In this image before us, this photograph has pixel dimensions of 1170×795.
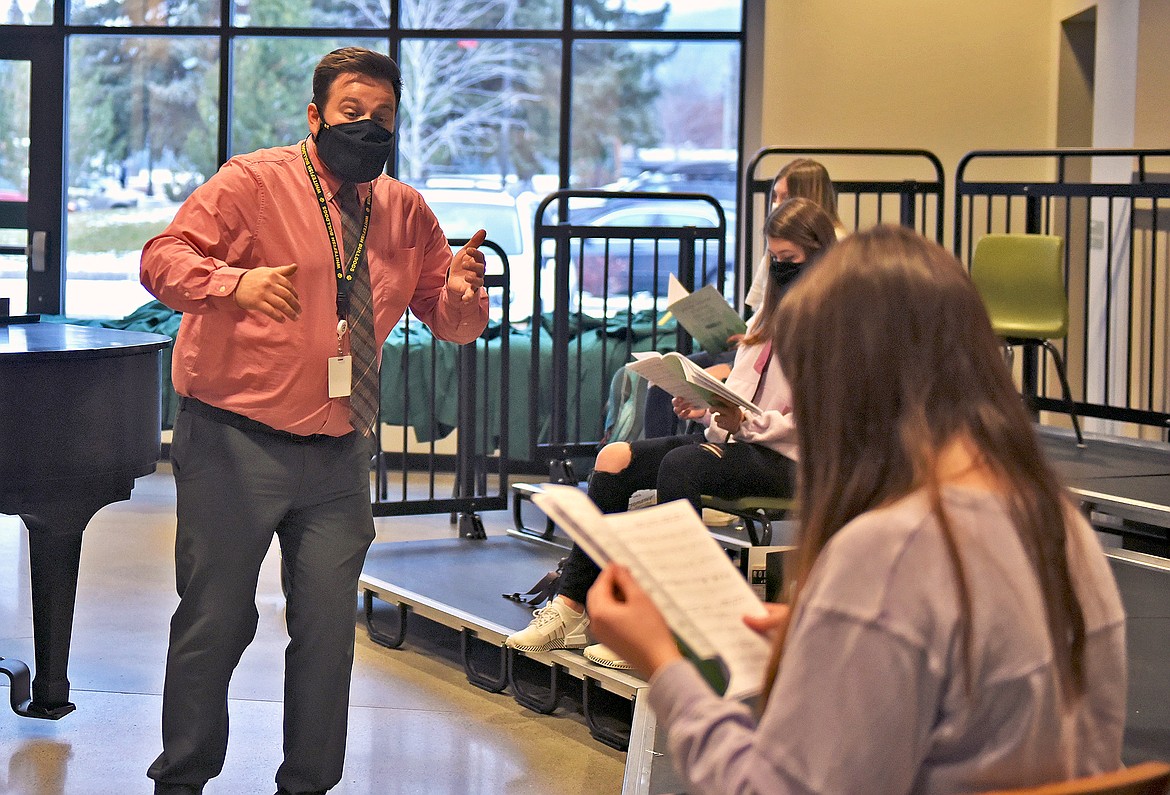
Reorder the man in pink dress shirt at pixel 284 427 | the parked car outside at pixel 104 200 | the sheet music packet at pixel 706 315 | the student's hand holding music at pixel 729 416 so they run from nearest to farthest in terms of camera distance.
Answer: the man in pink dress shirt at pixel 284 427 < the student's hand holding music at pixel 729 416 < the sheet music packet at pixel 706 315 < the parked car outside at pixel 104 200

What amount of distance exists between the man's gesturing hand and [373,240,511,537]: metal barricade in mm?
2736

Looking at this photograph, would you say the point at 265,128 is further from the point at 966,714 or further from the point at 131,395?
the point at 966,714

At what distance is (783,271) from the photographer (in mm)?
3713

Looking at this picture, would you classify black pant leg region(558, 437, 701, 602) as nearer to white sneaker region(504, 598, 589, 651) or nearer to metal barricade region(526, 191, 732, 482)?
white sneaker region(504, 598, 589, 651)

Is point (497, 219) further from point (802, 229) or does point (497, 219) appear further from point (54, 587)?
point (54, 587)

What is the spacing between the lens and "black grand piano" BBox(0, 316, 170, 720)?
309 cm

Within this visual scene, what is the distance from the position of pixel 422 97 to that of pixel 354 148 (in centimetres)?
628

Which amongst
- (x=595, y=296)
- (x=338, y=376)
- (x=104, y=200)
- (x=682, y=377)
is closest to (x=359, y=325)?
(x=338, y=376)

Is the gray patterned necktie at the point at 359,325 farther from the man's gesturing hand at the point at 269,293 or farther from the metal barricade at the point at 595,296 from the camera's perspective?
the metal barricade at the point at 595,296

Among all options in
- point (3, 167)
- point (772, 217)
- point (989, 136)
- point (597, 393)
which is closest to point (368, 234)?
point (772, 217)

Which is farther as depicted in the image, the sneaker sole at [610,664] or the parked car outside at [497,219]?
the parked car outside at [497,219]

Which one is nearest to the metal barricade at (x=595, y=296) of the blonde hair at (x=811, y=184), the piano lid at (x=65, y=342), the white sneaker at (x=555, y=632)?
the blonde hair at (x=811, y=184)

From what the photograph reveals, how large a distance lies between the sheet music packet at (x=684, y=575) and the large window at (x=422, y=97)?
7.40 meters

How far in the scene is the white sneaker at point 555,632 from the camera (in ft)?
11.8
